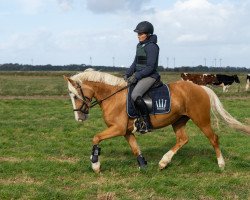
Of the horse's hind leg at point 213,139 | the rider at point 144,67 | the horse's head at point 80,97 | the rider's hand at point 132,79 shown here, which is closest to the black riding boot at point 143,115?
the rider at point 144,67

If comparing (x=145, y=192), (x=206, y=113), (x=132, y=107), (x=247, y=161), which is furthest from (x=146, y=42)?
(x=247, y=161)

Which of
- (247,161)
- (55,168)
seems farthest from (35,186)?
(247,161)

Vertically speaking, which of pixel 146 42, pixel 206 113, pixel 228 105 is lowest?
pixel 228 105

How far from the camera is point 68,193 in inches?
286

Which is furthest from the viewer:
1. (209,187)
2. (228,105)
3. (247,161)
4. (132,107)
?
(228,105)

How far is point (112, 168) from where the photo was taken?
928cm

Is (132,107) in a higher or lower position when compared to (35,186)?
higher

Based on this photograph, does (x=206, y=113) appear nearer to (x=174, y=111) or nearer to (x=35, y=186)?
(x=174, y=111)

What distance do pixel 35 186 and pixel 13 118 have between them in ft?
37.1

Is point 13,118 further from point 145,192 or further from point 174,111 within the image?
point 145,192

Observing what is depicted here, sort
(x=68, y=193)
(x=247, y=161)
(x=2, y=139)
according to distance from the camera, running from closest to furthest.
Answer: (x=68, y=193) → (x=247, y=161) → (x=2, y=139)

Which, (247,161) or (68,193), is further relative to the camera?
(247,161)

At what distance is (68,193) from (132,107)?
2.51 meters

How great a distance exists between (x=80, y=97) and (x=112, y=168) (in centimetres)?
173
